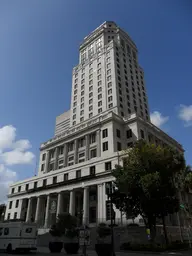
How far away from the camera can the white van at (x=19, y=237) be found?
70.1 feet

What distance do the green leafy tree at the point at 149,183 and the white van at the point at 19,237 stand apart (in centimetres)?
1067

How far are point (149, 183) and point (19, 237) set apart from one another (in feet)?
47.9

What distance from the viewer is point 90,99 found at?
6781 centimetres

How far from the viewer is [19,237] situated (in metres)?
21.4

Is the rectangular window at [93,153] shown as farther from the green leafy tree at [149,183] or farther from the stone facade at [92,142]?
the green leafy tree at [149,183]

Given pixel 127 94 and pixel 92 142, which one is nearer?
pixel 92 142

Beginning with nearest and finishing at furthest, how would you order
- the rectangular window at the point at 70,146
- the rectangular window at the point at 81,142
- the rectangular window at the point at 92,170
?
the rectangular window at the point at 92,170 → the rectangular window at the point at 81,142 → the rectangular window at the point at 70,146

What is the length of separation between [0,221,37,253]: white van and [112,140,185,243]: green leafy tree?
10.7 metres

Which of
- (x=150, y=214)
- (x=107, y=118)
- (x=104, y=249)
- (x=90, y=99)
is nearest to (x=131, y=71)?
(x=90, y=99)

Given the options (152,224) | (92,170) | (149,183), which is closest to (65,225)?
(152,224)

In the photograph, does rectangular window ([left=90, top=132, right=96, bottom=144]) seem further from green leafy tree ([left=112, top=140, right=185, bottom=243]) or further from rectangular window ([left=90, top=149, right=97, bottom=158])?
green leafy tree ([left=112, top=140, right=185, bottom=243])

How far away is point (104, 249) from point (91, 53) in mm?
74920

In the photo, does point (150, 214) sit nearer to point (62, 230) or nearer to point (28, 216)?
point (62, 230)

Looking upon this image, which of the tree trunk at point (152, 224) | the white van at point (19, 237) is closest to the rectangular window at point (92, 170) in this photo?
the tree trunk at point (152, 224)
